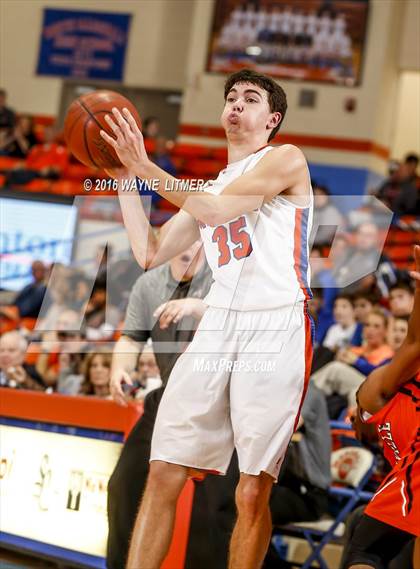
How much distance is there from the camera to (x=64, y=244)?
311 inches

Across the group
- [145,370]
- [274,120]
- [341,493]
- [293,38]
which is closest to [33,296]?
[145,370]

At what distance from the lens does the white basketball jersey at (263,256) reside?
12.4 ft

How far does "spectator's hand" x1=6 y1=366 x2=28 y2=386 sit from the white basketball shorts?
8.46 feet

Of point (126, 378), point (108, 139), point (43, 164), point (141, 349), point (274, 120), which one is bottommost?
point (126, 378)

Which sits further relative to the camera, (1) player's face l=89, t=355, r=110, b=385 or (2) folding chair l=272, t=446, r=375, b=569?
(1) player's face l=89, t=355, r=110, b=385

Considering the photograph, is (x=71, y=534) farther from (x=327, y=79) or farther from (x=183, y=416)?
(x=327, y=79)

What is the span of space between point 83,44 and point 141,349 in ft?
16.9

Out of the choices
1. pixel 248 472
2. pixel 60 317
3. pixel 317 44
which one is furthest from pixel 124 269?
pixel 317 44

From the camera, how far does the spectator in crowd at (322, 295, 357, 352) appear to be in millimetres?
7668

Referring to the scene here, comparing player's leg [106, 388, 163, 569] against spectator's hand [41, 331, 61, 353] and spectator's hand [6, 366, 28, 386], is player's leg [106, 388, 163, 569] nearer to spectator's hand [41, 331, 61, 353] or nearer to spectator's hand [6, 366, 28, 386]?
spectator's hand [41, 331, 61, 353]

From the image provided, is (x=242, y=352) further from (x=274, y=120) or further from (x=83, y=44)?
(x=83, y=44)

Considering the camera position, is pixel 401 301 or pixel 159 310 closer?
pixel 159 310

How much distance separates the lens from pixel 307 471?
5023 millimetres

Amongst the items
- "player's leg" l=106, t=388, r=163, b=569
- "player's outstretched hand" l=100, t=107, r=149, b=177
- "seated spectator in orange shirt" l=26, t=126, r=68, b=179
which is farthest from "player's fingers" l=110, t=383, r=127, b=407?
"seated spectator in orange shirt" l=26, t=126, r=68, b=179
